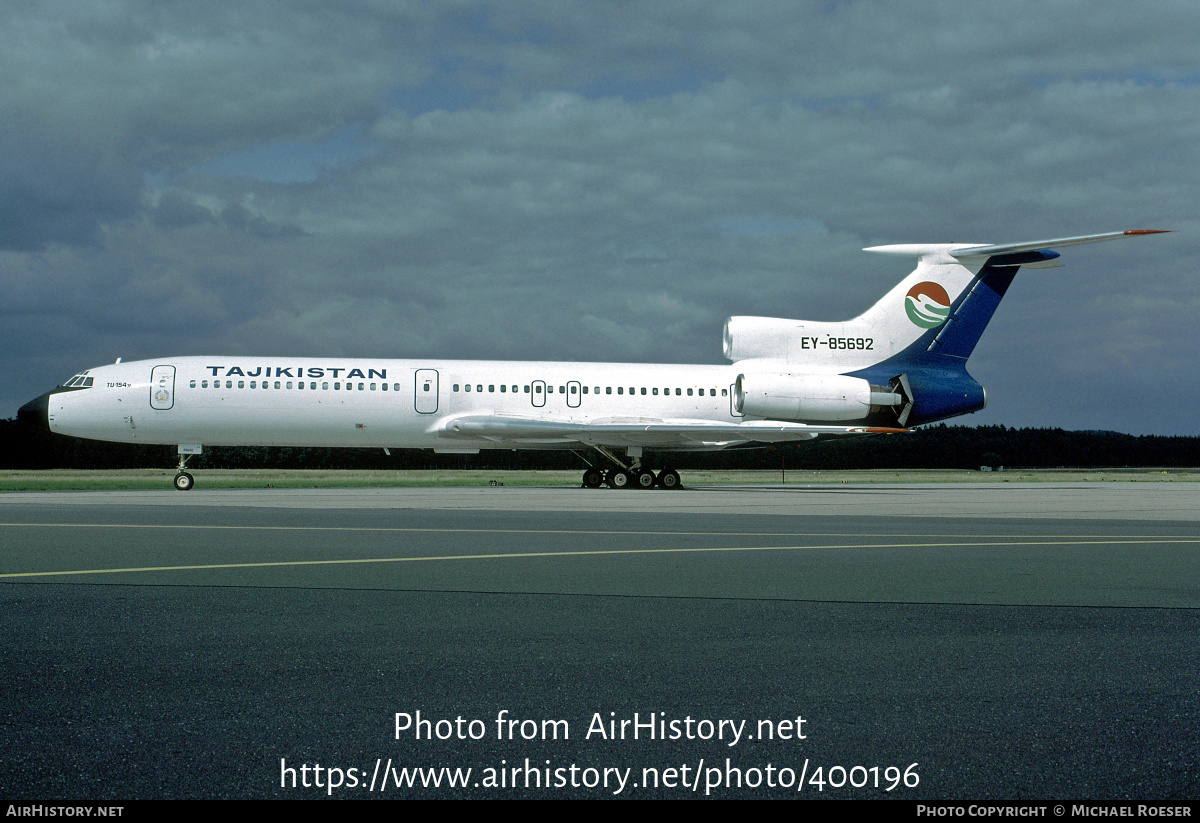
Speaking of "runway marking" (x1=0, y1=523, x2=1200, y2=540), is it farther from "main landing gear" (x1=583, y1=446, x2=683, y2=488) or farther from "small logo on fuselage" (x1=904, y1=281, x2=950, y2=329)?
"small logo on fuselage" (x1=904, y1=281, x2=950, y2=329)

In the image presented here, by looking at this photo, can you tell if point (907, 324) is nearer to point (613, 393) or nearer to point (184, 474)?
point (613, 393)

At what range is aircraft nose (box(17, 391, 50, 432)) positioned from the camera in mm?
28312

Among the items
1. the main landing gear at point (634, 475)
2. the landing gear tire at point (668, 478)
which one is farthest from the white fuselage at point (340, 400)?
the landing gear tire at point (668, 478)

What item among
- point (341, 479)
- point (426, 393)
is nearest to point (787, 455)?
point (341, 479)

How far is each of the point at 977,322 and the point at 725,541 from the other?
69.7 ft

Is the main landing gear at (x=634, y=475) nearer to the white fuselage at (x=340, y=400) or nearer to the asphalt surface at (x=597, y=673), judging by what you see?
the white fuselage at (x=340, y=400)

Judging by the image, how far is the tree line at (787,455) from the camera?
54.9 m

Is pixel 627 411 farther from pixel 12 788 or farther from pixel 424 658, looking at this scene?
pixel 12 788

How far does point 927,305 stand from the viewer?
3056 cm

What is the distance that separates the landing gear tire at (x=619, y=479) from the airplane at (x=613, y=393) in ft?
0.14

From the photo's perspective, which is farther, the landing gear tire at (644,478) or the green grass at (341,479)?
the green grass at (341,479)

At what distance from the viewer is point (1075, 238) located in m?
26.6

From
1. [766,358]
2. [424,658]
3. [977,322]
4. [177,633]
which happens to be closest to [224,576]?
[177,633]
